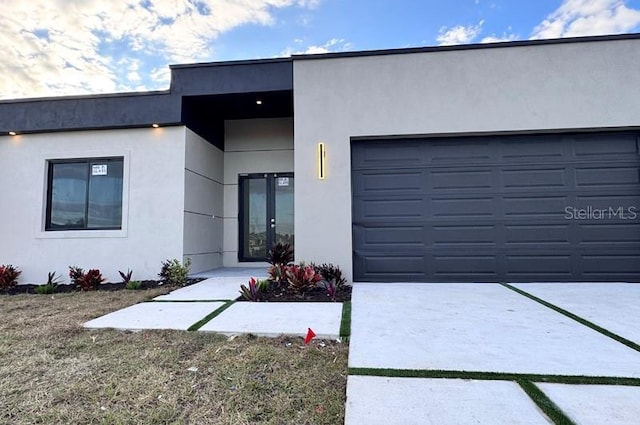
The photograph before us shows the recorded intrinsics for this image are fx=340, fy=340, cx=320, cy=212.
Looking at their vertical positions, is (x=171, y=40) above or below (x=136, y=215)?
above

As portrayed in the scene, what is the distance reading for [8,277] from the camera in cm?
605

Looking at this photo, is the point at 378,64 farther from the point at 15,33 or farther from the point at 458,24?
the point at 15,33

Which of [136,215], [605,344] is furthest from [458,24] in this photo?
[136,215]

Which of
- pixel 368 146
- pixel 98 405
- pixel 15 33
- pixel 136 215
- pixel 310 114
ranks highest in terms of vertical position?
pixel 15 33

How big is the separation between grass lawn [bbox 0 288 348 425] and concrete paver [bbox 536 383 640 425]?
120cm

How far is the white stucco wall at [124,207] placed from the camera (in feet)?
21.0

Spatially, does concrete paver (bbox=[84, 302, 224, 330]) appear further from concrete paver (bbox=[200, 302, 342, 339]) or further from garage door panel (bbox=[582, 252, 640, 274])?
garage door panel (bbox=[582, 252, 640, 274])

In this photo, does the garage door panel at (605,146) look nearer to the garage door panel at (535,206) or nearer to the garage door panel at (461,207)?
the garage door panel at (535,206)

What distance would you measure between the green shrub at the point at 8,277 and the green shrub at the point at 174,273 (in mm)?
2589

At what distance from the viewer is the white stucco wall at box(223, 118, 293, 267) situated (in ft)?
26.7

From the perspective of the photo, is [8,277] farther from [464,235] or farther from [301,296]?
[464,235]

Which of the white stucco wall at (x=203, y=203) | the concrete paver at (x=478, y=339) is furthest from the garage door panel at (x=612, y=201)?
the white stucco wall at (x=203, y=203)

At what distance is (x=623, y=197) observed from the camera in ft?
17.7

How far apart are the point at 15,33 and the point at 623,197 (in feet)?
39.4
